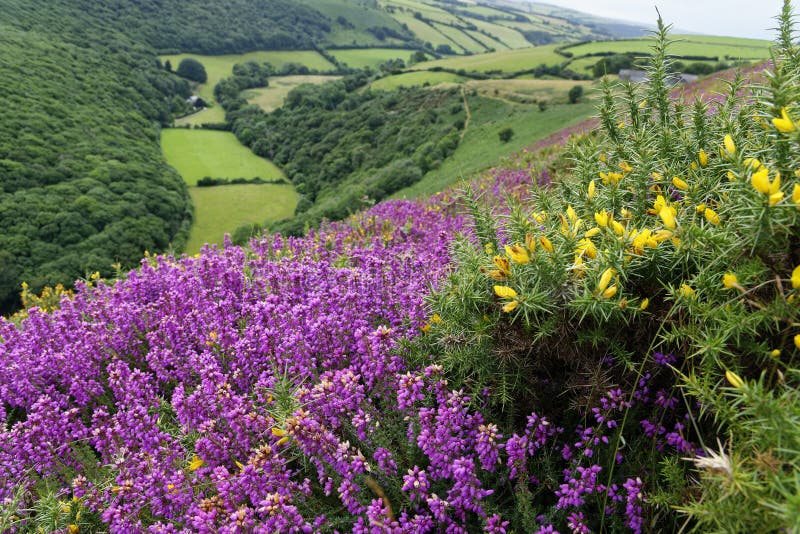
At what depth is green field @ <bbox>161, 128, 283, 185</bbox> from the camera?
8644 centimetres

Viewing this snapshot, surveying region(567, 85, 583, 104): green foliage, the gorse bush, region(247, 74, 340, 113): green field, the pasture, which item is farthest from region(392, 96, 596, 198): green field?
the pasture

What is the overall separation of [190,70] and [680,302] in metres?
154

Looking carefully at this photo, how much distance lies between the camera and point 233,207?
74.1m

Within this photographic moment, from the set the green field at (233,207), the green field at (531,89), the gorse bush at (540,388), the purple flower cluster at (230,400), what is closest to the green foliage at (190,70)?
the green field at (233,207)

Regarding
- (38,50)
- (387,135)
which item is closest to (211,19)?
(38,50)

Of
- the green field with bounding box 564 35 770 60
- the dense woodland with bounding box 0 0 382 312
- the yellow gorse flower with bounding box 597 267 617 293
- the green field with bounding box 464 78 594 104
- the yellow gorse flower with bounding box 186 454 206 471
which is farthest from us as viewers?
the green field with bounding box 564 35 770 60

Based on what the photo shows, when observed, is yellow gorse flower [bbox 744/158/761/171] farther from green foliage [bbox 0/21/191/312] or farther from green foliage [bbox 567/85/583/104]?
green foliage [bbox 0/21/191/312]

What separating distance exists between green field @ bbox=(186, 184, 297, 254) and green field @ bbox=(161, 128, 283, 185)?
583 cm

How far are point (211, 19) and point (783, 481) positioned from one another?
19558 cm

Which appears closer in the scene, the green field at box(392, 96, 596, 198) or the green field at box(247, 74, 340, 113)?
the green field at box(392, 96, 596, 198)

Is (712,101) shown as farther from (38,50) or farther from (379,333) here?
(38,50)

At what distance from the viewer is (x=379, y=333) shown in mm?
3107

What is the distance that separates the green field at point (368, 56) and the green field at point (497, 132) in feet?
348

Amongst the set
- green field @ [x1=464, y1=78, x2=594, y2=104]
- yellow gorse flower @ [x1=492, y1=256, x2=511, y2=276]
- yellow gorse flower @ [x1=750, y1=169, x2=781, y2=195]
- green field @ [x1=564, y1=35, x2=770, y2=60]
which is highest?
green field @ [x1=564, y1=35, x2=770, y2=60]
